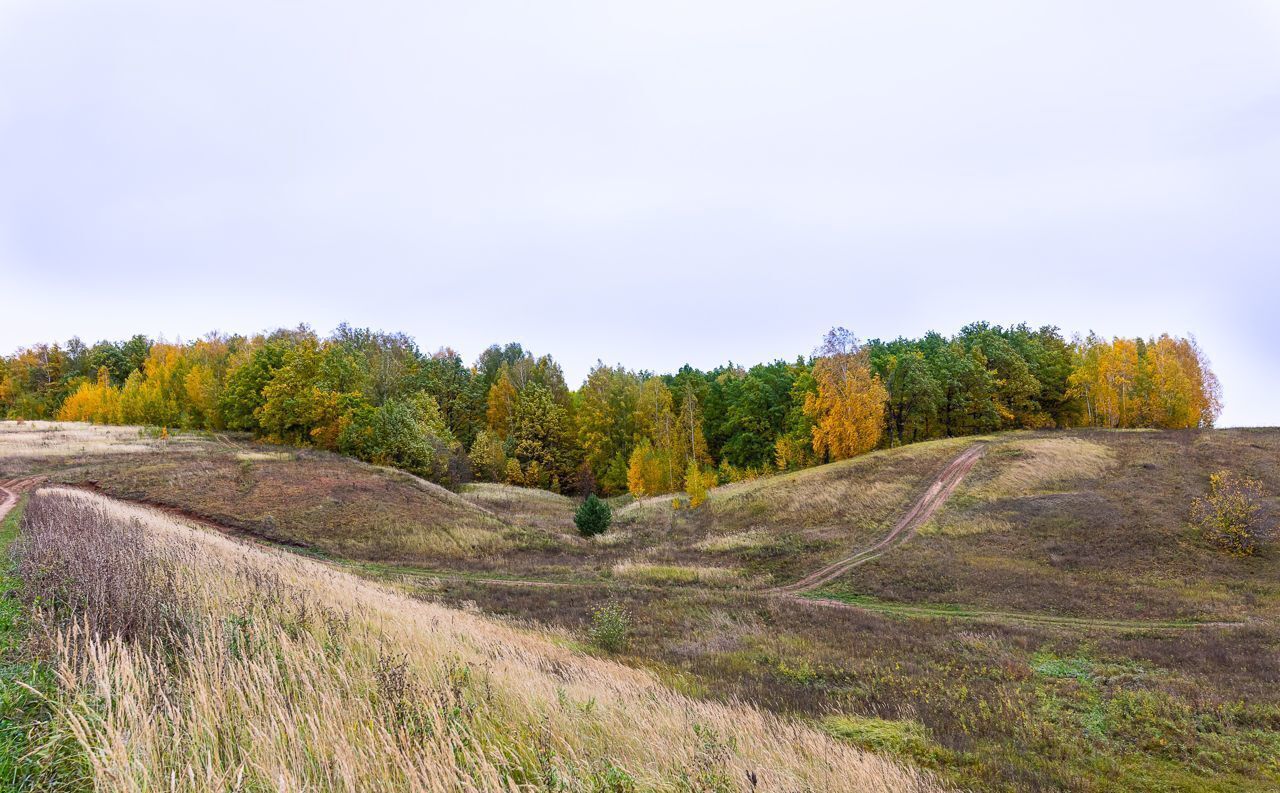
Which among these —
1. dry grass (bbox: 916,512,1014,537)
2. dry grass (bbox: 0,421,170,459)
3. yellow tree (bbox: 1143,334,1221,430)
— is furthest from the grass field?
yellow tree (bbox: 1143,334,1221,430)

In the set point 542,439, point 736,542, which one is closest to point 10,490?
point 736,542

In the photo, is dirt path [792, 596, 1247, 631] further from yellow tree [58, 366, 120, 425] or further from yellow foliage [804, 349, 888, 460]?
yellow tree [58, 366, 120, 425]

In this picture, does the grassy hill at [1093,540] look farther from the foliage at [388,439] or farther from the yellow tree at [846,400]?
the foliage at [388,439]

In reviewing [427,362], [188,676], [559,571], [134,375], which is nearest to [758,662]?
[188,676]

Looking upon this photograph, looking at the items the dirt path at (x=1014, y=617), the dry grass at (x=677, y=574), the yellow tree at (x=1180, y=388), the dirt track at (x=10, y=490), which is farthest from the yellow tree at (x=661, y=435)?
the yellow tree at (x=1180, y=388)

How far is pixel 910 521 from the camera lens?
1487 inches

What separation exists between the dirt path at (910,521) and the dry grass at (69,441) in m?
49.7

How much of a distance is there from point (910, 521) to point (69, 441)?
66.8 metres

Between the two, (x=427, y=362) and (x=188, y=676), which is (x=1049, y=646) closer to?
(x=188, y=676)

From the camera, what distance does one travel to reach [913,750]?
879 centimetres

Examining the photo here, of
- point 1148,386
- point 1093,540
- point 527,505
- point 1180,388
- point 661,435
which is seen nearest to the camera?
point 1093,540

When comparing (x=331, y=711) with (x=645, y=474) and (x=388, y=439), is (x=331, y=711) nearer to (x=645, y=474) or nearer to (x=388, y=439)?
(x=388, y=439)

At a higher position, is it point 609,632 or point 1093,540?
point 609,632

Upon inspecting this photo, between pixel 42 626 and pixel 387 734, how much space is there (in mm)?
3867
